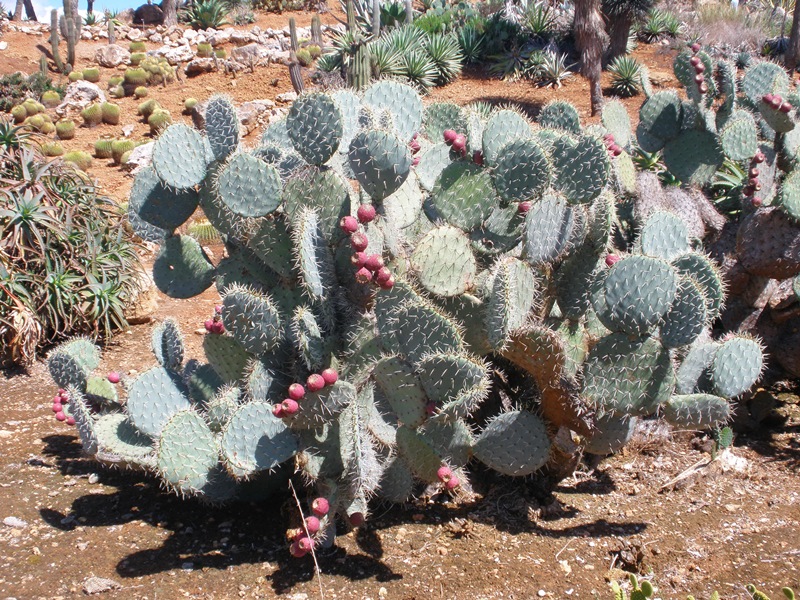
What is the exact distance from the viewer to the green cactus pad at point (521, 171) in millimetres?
3117

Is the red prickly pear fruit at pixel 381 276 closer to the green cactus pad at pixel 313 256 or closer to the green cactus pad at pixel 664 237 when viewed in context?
the green cactus pad at pixel 313 256

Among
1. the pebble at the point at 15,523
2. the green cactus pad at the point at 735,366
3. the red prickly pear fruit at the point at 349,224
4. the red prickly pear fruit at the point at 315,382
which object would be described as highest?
the red prickly pear fruit at the point at 349,224

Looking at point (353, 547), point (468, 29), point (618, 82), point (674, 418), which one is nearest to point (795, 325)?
point (674, 418)

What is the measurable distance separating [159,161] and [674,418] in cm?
240

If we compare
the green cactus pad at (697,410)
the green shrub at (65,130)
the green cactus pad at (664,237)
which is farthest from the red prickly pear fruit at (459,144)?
the green shrub at (65,130)

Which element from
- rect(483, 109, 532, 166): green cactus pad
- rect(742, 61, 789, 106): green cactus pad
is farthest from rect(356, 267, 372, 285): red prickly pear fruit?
rect(742, 61, 789, 106): green cactus pad

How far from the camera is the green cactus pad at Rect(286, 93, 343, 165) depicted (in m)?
3.01

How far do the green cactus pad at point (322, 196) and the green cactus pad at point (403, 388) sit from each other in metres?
0.57

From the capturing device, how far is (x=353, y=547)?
324 centimetres

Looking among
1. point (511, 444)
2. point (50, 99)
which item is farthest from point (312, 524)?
point (50, 99)

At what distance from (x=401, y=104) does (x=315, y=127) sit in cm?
59

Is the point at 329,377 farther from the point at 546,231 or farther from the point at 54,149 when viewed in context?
the point at 54,149

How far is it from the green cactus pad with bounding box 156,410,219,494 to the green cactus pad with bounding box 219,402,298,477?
123 millimetres

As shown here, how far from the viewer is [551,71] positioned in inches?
583
